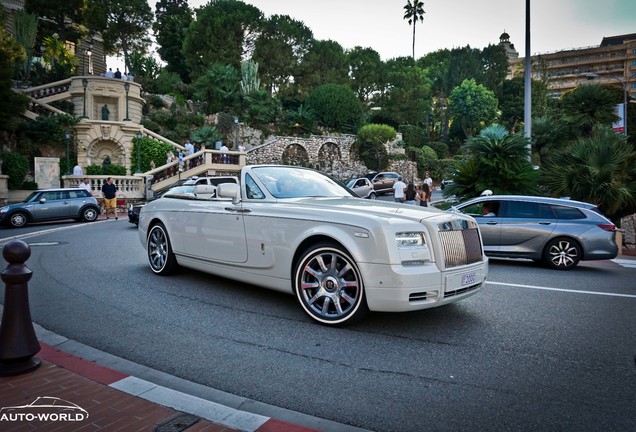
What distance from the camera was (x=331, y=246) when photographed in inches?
180

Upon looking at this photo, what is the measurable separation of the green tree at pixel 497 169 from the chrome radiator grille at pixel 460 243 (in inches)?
355

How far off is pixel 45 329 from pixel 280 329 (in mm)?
2399

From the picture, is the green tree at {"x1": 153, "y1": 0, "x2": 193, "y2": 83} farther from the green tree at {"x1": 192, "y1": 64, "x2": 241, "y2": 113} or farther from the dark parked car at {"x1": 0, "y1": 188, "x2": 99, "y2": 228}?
the dark parked car at {"x1": 0, "y1": 188, "x2": 99, "y2": 228}

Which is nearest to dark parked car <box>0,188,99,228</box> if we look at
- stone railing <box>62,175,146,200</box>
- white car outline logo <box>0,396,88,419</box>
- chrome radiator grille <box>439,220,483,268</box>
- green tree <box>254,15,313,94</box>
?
stone railing <box>62,175,146,200</box>

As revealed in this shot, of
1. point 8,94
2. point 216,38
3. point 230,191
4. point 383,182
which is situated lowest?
point 230,191

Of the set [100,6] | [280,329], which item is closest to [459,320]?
[280,329]

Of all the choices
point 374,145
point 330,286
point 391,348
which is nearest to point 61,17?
point 374,145

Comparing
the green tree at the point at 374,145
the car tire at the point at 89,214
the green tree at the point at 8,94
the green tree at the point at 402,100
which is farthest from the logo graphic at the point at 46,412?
the green tree at the point at 402,100

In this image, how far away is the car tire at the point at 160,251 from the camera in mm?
6840

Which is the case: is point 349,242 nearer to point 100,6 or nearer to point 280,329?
point 280,329

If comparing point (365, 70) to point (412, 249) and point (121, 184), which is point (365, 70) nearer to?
point (121, 184)

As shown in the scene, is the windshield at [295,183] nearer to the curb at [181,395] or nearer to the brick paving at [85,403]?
the curb at [181,395]

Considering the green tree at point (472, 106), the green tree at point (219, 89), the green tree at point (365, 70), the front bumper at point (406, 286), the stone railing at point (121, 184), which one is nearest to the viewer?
the front bumper at point (406, 286)

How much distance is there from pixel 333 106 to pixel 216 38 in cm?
1534
